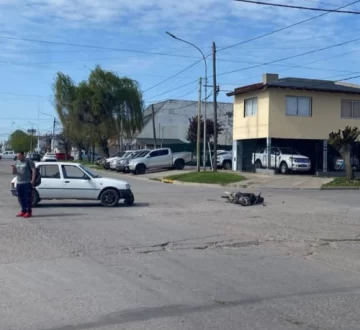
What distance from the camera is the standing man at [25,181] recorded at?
16.1 metres

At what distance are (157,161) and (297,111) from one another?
1164 centimetres

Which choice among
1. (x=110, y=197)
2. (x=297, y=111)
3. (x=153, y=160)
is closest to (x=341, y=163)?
(x=297, y=111)

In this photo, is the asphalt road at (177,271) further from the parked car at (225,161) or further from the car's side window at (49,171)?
the parked car at (225,161)

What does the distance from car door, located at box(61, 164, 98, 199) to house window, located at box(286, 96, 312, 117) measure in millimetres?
22129

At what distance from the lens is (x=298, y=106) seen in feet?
130

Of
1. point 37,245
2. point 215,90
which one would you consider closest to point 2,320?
point 37,245

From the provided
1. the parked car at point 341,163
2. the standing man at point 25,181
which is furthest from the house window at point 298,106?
the standing man at point 25,181

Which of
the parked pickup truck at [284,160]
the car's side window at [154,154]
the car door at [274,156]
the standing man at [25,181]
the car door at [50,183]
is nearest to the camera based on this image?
the standing man at [25,181]

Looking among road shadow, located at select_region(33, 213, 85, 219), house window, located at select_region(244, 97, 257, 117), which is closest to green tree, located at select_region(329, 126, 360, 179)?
house window, located at select_region(244, 97, 257, 117)

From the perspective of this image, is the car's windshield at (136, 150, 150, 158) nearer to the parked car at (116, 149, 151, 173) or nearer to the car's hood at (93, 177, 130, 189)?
the parked car at (116, 149, 151, 173)

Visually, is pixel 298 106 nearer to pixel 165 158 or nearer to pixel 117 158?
pixel 165 158

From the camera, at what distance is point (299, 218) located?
687 inches

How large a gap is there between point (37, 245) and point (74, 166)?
8.19 metres

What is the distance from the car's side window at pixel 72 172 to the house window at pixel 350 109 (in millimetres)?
25281
